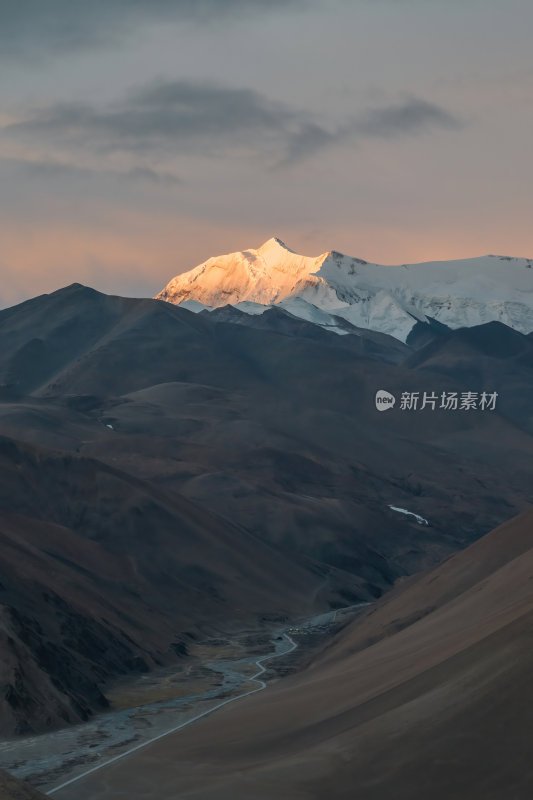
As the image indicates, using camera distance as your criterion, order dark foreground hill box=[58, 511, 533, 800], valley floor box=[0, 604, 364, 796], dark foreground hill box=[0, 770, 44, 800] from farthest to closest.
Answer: valley floor box=[0, 604, 364, 796] < dark foreground hill box=[58, 511, 533, 800] < dark foreground hill box=[0, 770, 44, 800]

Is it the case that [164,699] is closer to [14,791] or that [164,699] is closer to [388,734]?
[388,734]

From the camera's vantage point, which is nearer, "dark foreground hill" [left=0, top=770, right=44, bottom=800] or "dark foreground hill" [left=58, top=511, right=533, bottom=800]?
"dark foreground hill" [left=0, top=770, right=44, bottom=800]

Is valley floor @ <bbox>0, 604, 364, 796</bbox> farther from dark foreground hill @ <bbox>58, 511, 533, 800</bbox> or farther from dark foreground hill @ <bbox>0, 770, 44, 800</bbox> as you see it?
dark foreground hill @ <bbox>0, 770, 44, 800</bbox>

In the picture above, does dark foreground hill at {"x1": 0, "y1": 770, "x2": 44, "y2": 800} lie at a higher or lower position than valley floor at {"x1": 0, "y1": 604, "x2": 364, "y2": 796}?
higher

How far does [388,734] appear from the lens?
156 ft

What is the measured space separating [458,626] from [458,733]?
26878mm

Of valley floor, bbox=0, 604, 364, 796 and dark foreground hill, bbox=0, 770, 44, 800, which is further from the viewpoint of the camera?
valley floor, bbox=0, 604, 364, 796

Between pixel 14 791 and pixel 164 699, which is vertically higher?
pixel 14 791

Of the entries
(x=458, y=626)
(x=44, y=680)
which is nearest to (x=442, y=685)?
(x=458, y=626)

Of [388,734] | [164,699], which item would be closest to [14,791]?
[388,734]

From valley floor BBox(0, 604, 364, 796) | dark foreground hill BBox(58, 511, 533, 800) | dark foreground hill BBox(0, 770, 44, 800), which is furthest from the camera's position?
valley floor BBox(0, 604, 364, 796)

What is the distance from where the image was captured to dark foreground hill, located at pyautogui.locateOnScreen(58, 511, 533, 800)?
42312 millimetres

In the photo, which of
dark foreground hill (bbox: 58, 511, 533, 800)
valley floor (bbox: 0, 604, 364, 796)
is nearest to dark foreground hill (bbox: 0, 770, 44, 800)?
dark foreground hill (bbox: 58, 511, 533, 800)

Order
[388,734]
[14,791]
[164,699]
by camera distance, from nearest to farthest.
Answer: [14,791]
[388,734]
[164,699]
